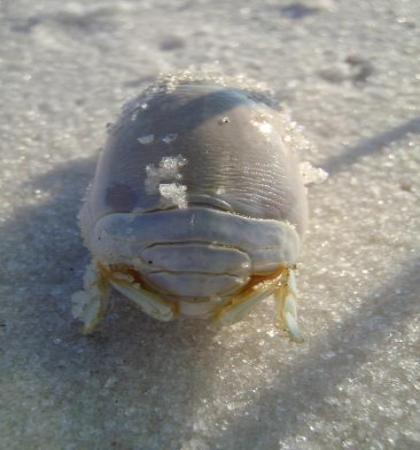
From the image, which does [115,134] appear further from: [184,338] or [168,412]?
[168,412]

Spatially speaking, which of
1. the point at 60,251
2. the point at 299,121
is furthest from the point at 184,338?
the point at 299,121

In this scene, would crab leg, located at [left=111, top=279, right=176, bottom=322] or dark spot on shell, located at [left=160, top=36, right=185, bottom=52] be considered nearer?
crab leg, located at [left=111, top=279, right=176, bottom=322]

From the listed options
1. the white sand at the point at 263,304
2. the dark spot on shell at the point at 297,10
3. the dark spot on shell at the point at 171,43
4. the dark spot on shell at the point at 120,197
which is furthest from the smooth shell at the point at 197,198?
the dark spot on shell at the point at 297,10

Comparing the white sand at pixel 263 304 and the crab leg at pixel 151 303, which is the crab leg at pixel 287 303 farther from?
the crab leg at pixel 151 303

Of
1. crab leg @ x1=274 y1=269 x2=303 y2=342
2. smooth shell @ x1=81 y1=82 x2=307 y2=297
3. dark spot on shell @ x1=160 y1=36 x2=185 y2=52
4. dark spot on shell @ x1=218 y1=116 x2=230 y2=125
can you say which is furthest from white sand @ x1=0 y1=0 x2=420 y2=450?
dark spot on shell @ x1=218 y1=116 x2=230 y2=125

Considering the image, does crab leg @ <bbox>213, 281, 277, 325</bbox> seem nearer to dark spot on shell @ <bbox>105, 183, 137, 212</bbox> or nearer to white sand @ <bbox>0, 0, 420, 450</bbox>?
white sand @ <bbox>0, 0, 420, 450</bbox>

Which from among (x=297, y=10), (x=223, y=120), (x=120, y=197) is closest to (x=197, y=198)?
(x=120, y=197)

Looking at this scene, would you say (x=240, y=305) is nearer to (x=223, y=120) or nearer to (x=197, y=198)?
(x=197, y=198)
